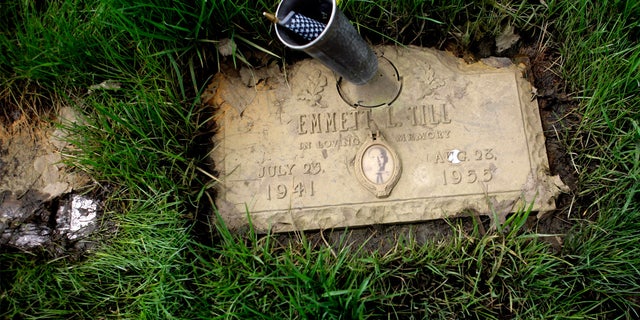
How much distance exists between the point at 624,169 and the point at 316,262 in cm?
125

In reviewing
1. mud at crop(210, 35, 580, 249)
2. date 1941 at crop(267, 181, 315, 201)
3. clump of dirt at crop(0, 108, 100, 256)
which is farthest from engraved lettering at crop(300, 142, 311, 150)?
clump of dirt at crop(0, 108, 100, 256)

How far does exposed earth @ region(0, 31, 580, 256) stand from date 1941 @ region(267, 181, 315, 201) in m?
0.16

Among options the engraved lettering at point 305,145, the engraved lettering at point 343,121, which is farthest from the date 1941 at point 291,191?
the engraved lettering at point 343,121

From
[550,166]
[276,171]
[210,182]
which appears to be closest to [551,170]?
[550,166]

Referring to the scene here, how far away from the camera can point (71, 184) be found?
201cm

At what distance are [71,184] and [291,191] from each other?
93cm

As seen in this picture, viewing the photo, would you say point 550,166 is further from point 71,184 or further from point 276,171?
point 71,184

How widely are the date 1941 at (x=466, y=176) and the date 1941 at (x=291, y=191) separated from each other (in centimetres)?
51

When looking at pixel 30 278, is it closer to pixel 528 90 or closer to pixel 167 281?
pixel 167 281

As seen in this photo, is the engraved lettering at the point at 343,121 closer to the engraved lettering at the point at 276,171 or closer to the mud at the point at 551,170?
the engraved lettering at the point at 276,171

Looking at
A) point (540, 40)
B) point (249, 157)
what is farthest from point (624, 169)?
point (249, 157)

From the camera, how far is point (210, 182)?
1.91 metres

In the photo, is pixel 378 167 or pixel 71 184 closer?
pixel 378 167

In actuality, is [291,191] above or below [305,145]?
below
